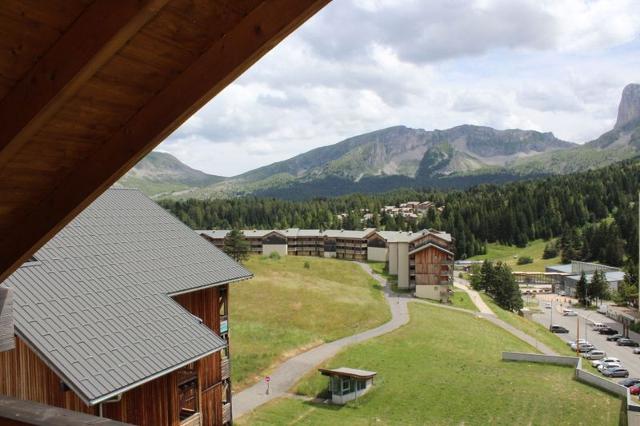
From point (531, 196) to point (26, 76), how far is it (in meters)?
168

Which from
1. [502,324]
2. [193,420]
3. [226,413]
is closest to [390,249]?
[502,324]

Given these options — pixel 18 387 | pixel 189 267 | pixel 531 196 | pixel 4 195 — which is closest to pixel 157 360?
pixel 18 387

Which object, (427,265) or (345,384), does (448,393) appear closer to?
(345,384)

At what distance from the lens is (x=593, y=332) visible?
69.8 metres

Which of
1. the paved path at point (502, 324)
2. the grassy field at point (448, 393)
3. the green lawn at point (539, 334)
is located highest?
the grassy field at point (448, 393)

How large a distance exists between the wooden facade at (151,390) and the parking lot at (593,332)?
44671 mm

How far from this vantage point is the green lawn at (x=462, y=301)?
6819 centimetres

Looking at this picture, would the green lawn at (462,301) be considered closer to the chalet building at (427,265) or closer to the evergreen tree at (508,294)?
the chalet building at (427,265)

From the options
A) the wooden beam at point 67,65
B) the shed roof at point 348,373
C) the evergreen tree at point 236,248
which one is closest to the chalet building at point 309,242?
the evergreen tree at point 236,248

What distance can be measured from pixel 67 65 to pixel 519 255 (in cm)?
14713

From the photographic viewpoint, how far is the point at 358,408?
31750 mm

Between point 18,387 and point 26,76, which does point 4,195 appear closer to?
point 26,76

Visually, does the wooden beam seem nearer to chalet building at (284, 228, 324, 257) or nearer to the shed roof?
the shed roof

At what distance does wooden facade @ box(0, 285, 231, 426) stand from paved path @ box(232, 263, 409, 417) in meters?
10.1
